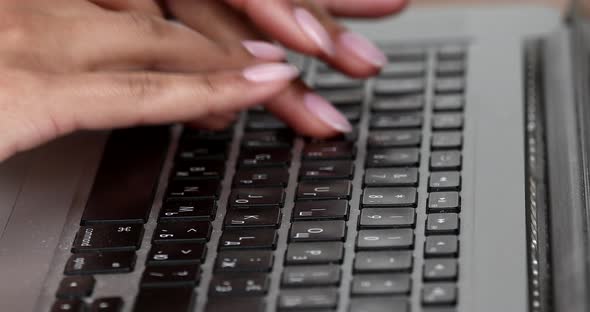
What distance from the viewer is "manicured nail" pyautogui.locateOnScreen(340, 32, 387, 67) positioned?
674 mm

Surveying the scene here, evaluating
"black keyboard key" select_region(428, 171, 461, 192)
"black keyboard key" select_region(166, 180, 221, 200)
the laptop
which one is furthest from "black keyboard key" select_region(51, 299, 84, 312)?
"black keyboard key" select_region(428, 171, 461, 192)

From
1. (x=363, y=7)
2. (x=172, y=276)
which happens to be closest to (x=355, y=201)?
(x=172, y=276)

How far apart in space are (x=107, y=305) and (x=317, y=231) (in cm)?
12

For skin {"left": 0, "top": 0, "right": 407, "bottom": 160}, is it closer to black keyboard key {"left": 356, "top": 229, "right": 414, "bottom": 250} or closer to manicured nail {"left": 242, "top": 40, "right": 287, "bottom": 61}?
manicured nail {"left": 242, "top": 40, "right": 287, "bottom": 61}

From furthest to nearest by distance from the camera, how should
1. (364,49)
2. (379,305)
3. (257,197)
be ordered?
(364,49) < (257,197) < (379,305)

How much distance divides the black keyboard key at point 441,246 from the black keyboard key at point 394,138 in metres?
0.11

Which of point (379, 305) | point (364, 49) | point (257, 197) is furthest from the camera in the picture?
point (364, 49)

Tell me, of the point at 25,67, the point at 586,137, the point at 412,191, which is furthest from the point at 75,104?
the point at 586,137

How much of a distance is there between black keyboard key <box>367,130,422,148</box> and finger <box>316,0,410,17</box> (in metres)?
0.13

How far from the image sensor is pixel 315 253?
1.67 ft

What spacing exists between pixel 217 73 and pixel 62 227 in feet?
0.46

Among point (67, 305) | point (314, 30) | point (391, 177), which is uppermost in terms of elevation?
point (314, 30)

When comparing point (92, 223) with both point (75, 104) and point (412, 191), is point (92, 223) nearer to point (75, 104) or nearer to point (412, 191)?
point (75, 104)

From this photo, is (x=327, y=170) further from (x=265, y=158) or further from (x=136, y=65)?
(x=136, y=65)
